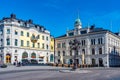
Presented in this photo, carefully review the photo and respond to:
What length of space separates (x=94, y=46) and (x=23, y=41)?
24387mm

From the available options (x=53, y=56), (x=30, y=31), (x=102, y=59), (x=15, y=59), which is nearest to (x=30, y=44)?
(x=30, y=31)

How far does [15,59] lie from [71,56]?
74.1 feet

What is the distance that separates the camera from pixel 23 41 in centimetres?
7044

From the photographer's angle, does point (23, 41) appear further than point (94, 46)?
No

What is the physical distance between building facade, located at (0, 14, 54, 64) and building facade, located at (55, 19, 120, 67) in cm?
693

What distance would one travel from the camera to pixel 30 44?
73500 millimetres

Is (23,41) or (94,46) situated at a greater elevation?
(23,41)

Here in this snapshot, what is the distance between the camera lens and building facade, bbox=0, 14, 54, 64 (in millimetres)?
64750

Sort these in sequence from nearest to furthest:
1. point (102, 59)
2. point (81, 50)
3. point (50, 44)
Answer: point (102, 59), point (81, 50), point (50, 44)

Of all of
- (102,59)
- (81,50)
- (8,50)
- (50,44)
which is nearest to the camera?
(8,50)

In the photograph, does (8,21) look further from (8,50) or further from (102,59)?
(102,59)

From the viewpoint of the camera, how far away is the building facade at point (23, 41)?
64.8m

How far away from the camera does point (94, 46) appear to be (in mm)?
72562

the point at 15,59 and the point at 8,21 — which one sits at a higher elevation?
the point at 8,21
